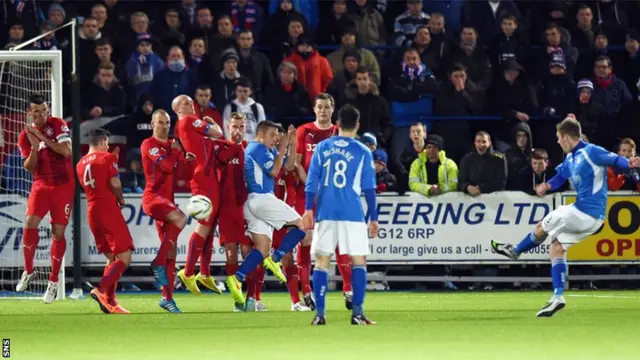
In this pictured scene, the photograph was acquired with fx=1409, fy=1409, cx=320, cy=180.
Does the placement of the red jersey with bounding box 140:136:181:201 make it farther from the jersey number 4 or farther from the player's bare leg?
the jersey number 4

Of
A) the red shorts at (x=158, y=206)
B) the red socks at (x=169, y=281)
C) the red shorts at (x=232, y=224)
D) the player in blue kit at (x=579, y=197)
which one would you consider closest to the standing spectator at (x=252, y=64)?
the red shorts at (x=232, y=224)

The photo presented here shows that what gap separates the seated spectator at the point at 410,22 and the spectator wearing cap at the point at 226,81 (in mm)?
3226

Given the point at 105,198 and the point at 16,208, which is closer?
the point at 105,198

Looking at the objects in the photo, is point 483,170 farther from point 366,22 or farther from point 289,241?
point 289,241

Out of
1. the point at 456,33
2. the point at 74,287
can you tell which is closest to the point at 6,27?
the point at 74,287

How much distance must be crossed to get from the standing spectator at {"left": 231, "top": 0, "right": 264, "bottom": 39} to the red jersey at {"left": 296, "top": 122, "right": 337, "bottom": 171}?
8299mm

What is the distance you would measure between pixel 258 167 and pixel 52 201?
368 cm

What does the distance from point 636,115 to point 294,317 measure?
9543mm

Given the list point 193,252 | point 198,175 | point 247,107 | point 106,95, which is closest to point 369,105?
point 247,107

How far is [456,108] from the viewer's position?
74.1 ft

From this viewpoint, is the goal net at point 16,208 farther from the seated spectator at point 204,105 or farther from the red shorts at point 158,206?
the red shorts at point 158,206

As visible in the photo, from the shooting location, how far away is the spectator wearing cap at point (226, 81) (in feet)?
73.0

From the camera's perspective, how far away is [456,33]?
24016 mm

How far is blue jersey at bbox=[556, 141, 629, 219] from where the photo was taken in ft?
47.9
